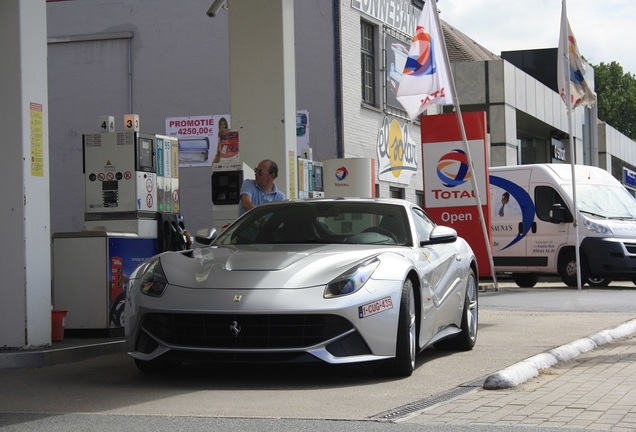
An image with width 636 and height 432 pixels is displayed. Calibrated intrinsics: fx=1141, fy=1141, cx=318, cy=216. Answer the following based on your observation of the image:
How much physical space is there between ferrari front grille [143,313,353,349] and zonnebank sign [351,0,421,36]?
1968cm

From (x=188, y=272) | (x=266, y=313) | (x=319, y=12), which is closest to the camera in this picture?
(x=266, y=313)

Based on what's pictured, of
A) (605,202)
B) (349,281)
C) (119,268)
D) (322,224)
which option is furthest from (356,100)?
(349,281)

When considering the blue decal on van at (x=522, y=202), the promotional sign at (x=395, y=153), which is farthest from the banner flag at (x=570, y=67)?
the promotional sign at (x=395, y=153)

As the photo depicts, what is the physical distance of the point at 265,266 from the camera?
27.3 ft

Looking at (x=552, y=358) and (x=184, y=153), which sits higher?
(x=184, y=153)

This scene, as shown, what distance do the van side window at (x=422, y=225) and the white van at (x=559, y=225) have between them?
40.1 feet

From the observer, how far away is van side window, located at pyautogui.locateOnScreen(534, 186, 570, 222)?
2270 cm

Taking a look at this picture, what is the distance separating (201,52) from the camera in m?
27.8

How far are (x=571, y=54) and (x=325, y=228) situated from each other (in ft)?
45.4

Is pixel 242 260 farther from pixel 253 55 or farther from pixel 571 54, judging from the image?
pixel 571 54

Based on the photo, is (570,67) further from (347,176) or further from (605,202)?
(347,176)

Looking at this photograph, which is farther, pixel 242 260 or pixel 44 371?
pixel 44 371

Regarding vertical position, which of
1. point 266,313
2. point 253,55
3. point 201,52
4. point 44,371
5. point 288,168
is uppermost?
point 201,52

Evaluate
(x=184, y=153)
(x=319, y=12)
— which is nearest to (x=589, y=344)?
(x=319, y=12)
